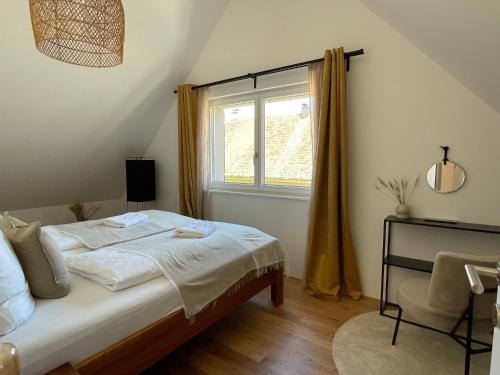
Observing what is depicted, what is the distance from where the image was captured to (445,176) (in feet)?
7.39

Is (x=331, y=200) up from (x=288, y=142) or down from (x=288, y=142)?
down

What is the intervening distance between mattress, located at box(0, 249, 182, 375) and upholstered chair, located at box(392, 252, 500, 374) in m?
1.41

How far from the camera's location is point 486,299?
1520 mm

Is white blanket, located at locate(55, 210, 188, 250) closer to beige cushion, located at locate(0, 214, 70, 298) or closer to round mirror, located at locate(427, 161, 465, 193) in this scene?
beige cushion, located at locate(0, 214, 70, 298)

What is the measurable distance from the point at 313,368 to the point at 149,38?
3.26 meters

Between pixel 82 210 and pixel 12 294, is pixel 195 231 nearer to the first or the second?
pixel 12 294

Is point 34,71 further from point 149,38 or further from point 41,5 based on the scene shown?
point 41,5

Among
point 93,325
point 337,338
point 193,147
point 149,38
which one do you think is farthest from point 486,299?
point 149,38

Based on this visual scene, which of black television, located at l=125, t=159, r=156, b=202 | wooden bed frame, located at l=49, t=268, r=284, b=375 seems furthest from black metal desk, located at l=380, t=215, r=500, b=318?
black television, located at l=125, t=159, r=156, b=202

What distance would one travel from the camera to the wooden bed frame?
122 centimetres

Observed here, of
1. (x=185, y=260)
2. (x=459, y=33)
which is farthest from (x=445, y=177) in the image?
(x=185, y=260)

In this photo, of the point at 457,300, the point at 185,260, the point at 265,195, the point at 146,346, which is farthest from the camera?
the point at 265,195

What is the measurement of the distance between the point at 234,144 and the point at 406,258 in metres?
2.20

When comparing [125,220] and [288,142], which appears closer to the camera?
[125,220]
